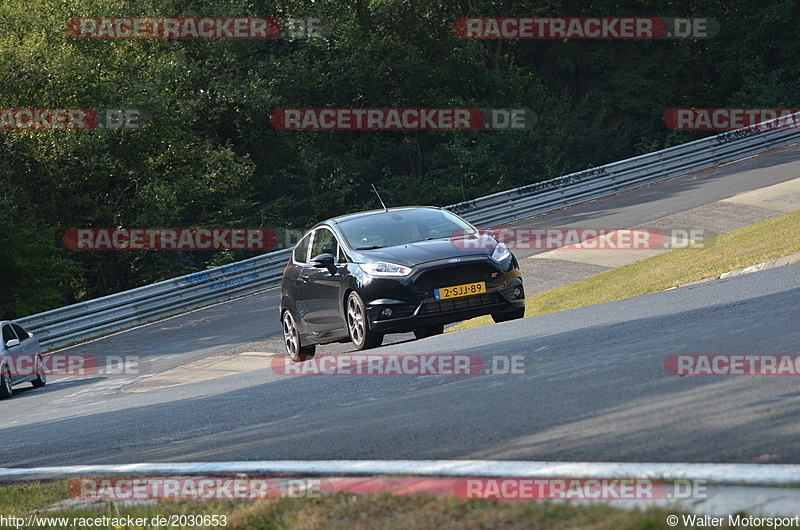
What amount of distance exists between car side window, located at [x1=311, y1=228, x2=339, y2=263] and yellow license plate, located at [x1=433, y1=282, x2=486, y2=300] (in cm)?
176

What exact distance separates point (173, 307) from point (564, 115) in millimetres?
21641

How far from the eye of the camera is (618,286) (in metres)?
15.9

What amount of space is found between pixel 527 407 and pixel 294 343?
765 cm

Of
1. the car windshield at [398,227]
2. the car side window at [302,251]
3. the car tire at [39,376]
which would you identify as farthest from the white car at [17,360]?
the car windshield at [398,227]

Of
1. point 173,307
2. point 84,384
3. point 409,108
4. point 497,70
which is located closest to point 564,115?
point 497,70

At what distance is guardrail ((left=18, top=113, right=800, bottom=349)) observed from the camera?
22.8 metres

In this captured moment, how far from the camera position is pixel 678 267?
52.9 feet

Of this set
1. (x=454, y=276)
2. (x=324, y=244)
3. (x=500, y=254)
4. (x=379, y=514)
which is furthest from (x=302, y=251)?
(x=379, y=514)

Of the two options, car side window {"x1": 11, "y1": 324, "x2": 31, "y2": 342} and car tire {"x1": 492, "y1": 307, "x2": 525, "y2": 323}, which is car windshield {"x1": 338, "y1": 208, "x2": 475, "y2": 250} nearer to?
car tire {"x1": 492, "y1": 307, "x2": 525, "y2": 323}

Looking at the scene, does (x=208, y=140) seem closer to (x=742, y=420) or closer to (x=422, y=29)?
(x=422, y=29)

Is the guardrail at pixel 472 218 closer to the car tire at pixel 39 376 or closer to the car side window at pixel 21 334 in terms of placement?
the car side window at pixel 21 334

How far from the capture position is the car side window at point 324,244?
41.4ft

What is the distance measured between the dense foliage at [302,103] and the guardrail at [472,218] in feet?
10.9

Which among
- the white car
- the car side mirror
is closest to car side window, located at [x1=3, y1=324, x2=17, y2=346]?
the white car
